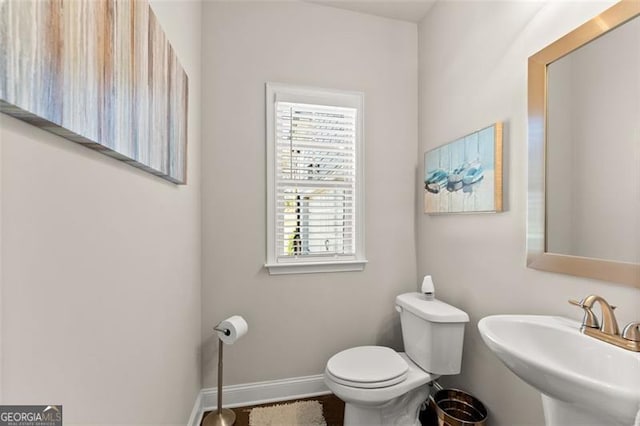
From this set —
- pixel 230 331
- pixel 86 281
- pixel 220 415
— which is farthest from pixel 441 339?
pixel 86 281

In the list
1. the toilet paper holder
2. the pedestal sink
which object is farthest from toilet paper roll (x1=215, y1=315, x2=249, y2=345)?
the pedestal sink

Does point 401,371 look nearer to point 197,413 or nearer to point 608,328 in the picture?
point 608,328

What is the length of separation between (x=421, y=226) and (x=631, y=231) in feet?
4.09

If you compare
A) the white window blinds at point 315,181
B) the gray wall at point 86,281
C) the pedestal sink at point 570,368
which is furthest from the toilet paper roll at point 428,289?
the gray wall at point 86,281

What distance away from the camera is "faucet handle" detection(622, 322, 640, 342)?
896 mm

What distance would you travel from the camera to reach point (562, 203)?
1.21m

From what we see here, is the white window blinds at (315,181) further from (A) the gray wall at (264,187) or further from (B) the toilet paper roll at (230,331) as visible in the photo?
(B) the toilet paper roll at (230,331)

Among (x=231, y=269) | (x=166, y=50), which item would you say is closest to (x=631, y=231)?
(x=166, y=50)

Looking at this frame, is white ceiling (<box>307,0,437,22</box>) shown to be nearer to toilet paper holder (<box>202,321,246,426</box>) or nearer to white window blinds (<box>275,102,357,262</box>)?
white window blinds (<box>275,102,357,262</box>)

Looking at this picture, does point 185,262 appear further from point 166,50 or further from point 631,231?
point 631,231

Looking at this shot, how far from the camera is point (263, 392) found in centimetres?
198

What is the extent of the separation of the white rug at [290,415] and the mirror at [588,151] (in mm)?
1496

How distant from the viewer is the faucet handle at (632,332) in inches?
35.3

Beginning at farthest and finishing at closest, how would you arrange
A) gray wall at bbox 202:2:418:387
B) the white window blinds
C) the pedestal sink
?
the white window blinds, gray wall at bbox 202:2:418:387, the pedestal sink
